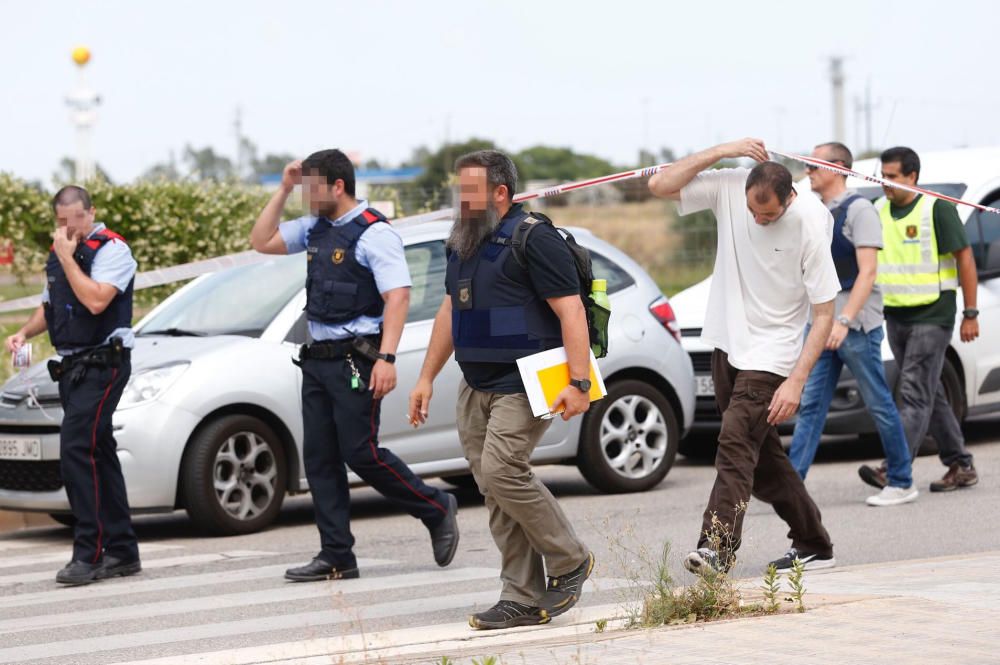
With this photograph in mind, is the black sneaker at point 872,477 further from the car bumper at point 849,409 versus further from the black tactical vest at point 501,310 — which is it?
the black tactical vest at point 501,310

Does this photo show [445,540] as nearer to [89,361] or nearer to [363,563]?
[363,563]

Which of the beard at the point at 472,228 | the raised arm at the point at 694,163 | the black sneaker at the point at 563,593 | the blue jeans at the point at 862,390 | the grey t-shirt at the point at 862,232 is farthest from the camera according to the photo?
the blue jeans at the point at 862,390

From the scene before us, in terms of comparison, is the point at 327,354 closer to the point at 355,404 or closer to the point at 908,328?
the point at 355,404

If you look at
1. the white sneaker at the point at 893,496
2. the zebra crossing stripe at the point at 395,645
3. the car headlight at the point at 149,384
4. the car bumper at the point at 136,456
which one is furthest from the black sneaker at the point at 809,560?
the car headlight at the point at 149,384

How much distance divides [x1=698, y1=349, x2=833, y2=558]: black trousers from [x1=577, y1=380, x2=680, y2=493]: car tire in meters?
2.98

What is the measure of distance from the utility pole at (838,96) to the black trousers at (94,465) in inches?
2109

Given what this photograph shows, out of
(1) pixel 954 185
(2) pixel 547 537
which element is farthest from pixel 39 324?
(1) pixel 954 185

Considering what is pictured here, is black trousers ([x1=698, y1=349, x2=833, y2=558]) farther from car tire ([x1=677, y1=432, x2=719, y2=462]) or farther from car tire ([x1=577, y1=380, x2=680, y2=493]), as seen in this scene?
car tire ([x1=677, y1=432, x2=719, y2=462])

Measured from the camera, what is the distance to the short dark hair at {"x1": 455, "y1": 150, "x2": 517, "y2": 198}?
620 centimetres

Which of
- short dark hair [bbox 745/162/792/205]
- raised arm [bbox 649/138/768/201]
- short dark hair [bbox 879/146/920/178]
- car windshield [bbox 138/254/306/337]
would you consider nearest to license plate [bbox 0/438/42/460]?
car windshield [bbox 138/254/306/337]

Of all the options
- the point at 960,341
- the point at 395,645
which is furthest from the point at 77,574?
the point at 960,341

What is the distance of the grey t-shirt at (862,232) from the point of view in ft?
28.8

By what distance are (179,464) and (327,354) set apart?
6.08 ft

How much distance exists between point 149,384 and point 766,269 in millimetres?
3685
